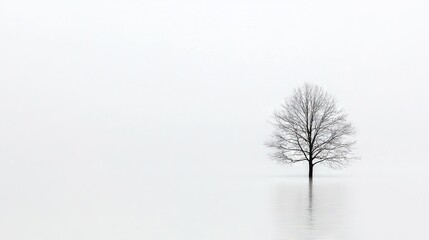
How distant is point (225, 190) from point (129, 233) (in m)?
20.3

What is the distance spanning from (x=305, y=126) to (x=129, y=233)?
139 feet

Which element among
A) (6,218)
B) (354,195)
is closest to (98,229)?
(6,218)

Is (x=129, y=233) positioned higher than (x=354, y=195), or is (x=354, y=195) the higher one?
(x=354, y=195)

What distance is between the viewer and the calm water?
20406 millimetres

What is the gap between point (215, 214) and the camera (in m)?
26.0

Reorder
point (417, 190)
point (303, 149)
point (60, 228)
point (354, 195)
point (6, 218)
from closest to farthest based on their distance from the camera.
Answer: point (60, 228) < point (6, 218) < point (354, 195) < point (417, 190) < point (303, 149)

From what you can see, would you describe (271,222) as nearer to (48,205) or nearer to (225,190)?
(48,205)

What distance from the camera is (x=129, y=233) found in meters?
20.6

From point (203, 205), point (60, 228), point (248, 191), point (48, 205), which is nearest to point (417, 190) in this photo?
point (248, 191)

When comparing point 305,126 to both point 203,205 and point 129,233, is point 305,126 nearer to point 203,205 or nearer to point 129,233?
point 203,205

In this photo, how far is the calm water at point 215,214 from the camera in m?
20.4

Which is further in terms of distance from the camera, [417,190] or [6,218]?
[417,190]

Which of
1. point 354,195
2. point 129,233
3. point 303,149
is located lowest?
point 129,233

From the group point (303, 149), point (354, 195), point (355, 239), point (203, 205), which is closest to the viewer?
point (355, 239)
